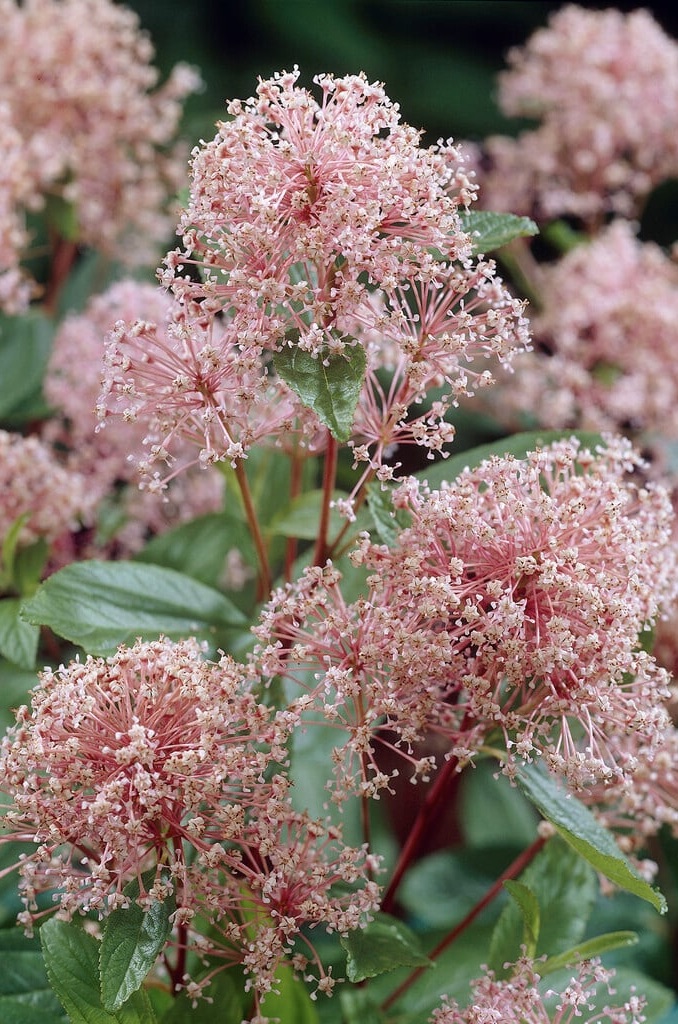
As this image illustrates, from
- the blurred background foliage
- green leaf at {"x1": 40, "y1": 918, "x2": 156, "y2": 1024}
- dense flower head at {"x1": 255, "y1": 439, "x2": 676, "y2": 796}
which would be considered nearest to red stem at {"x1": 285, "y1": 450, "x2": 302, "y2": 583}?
dense flower head at {"x1": 255, "y1": 439, "x2": 676, "y2": 796}


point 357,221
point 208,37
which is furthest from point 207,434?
point 208,37

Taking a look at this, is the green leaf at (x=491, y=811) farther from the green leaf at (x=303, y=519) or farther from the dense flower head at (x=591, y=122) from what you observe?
the dense flower head at (x=591, y=122)

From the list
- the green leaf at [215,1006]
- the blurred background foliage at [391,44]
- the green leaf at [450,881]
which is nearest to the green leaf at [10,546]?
the green leaf at [215,1006]

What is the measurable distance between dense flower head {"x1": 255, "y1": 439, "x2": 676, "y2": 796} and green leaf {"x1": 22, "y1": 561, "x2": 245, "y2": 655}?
4.6 inches

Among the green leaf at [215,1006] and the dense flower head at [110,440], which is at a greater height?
the dense flower head at [110,440]

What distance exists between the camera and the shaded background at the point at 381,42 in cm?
200

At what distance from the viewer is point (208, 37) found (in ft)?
6.71

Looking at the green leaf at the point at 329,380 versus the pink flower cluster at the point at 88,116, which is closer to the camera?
the green leaf at the point at 329,380

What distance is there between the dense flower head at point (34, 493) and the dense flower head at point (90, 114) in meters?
0.26

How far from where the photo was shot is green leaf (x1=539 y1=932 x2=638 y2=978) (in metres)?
0.68

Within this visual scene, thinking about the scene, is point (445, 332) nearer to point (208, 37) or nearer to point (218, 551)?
point (218, 551)

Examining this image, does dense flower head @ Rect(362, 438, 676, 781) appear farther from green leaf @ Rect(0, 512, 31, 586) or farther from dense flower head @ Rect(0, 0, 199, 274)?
dense flower head @ Rect(0, 0, 199, 274)

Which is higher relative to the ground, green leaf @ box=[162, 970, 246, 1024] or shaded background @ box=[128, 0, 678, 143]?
shaded background @ box=[128, 0, 678, 143]

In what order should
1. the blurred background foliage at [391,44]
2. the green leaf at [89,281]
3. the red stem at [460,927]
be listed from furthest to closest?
the blurred background foliage at [391,44] < the green leaf at [89,281] < the red stem at [460,927]
